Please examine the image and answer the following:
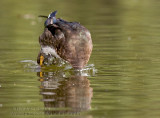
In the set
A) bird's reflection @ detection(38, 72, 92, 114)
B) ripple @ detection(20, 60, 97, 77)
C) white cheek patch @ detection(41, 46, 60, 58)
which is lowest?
bird's reflection @ detection(38, 72, 92, 114)

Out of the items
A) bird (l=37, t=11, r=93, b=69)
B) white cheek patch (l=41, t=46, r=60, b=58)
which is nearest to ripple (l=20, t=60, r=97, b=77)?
bird (l=37, t=11, r=93, b=69)

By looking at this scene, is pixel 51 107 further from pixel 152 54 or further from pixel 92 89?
pixel 152 54

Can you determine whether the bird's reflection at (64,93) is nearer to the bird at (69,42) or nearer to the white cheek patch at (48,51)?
the bird at (69,42)

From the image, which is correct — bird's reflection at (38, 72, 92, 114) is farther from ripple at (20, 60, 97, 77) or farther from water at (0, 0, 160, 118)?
ripple at (20, 60, 97, 77)

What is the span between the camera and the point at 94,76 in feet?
28.7

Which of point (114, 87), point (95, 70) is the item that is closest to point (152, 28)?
point (95, 70)

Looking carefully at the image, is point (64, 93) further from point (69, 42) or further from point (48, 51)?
point (48, 51)

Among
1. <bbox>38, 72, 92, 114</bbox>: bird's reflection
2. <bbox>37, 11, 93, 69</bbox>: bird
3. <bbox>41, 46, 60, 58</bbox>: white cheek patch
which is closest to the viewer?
<bbox>38, 72, 92, 114</bbox>: bird's reflection

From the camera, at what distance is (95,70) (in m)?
9.22

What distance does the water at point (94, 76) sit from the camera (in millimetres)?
6719

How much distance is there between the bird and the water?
0.79 ft

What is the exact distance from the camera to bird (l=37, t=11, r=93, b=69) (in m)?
9.01

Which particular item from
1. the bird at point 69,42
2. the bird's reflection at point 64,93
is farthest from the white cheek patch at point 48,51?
the bird's reflection at point 64,93

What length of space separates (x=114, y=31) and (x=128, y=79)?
558 cm
